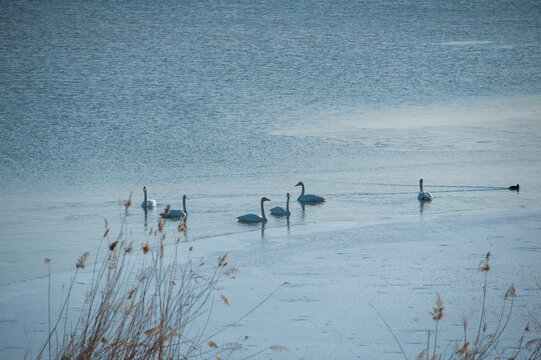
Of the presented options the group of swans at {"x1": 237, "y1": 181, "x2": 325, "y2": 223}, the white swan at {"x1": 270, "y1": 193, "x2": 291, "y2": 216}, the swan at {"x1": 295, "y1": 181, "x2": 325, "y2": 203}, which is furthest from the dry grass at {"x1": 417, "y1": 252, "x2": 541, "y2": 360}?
the swan at {"x1": 295, "y1": 181, "x2": 325, "y2": 203}

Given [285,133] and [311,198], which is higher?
→ [285,133]

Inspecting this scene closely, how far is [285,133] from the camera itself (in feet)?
70.7

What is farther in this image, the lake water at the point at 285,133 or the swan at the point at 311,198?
the swan at the point at 311,198

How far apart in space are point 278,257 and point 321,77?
1028 inches

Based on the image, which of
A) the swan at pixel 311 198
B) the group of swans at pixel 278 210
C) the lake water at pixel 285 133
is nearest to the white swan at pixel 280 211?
the group of swans at pixel 278 210

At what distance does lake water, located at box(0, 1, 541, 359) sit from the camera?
8664 millimetres

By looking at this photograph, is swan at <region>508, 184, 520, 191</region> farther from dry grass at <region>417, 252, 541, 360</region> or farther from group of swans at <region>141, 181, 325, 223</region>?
dry grass at <region>417, 252, 541, 360</region>

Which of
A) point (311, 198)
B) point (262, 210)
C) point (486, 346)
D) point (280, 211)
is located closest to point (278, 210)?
point (280, 211)

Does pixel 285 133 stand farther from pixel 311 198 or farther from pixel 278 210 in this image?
pixel 278 210

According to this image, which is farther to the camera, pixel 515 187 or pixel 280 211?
pixel 515 187

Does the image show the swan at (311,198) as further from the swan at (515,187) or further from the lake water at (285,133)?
the swan at (515,187)

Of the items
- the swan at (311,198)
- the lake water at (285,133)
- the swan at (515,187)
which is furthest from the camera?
the swan at (515,187)

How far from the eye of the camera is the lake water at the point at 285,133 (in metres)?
8.66

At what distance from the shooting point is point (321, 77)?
3369cm
